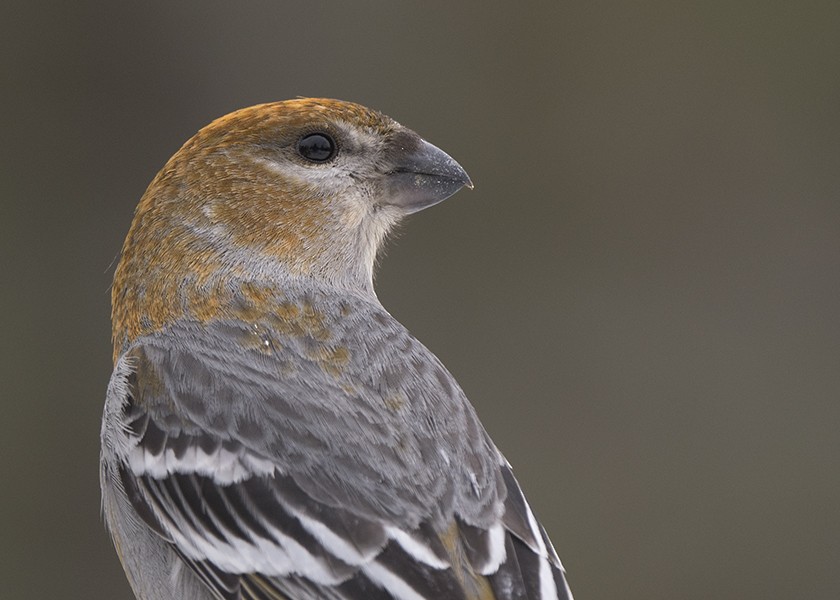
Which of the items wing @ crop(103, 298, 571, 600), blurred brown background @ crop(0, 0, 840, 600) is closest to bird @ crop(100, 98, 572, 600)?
wing @ crop(103, 298, 571, 600)

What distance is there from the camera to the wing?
9.19 ft

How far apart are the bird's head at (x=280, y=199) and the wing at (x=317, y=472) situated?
0.83 ft

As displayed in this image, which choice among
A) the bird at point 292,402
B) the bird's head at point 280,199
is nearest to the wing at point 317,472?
the bird at point 292,402

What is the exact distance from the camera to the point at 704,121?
6520mm

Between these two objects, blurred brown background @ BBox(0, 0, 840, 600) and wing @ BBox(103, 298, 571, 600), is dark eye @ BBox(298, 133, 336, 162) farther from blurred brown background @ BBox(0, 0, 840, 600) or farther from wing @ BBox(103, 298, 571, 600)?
blurred brown background @ BBox(0, 0, 840, 600)

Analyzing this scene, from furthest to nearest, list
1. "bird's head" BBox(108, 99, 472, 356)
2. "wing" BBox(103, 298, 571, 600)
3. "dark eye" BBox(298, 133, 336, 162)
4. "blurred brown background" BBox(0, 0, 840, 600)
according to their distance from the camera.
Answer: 1. "blurred brown background" BBox(0, 0, 840, 600)
2. "dark eye" BBox(298, 133, 336, 162)
3. "bird's head" BBox(108, 99, 472, 356)
4. "wing" BBox(103, 298, 571, 600)

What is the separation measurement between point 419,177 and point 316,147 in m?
0.32

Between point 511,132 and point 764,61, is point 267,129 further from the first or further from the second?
point 764,61

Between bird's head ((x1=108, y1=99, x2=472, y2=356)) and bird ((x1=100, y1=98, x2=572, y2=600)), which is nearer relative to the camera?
bird ((x1=100, y1=98, x2=572, y2=600))

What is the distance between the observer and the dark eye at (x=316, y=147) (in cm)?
361

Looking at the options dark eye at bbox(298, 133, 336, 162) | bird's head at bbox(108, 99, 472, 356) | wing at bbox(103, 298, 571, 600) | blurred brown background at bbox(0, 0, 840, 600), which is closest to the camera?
wing at bbox(103, 298, 571, 600)

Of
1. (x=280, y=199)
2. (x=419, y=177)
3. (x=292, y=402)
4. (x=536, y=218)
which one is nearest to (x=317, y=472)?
(x=292, y=402)

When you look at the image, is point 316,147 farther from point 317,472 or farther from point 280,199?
point 317,472

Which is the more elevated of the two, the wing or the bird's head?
the bird's head
